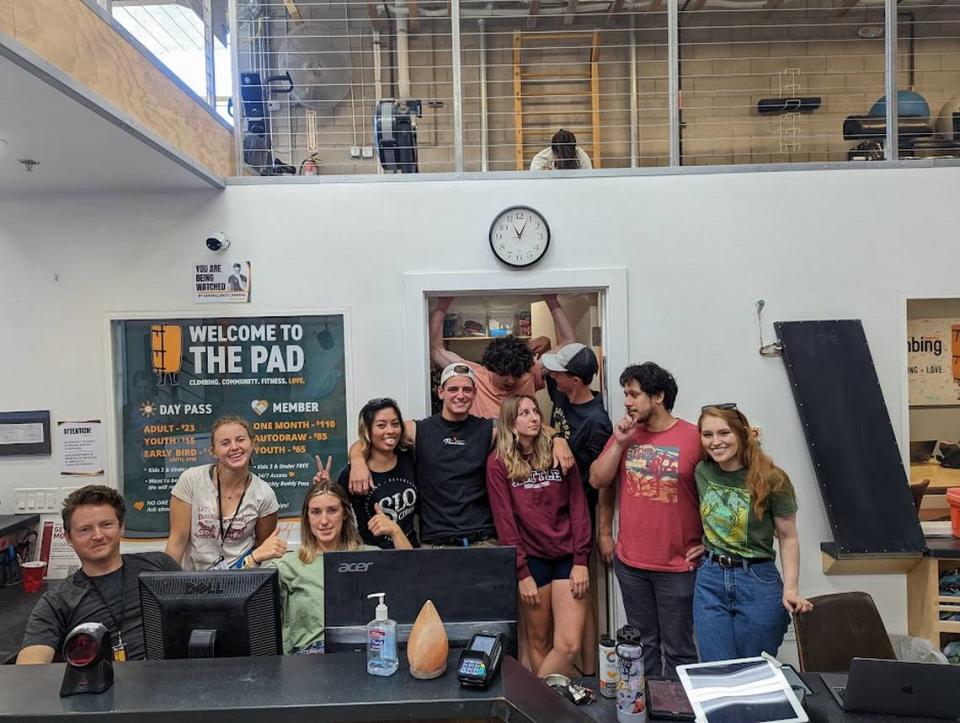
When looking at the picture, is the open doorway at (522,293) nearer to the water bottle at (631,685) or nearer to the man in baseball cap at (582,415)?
the man in baseball cap at (582,415)

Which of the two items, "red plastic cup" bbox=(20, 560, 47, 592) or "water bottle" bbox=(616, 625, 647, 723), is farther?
"red plastic cup" bbox=(20, 560, 47, 592)

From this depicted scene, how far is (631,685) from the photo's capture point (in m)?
1.62

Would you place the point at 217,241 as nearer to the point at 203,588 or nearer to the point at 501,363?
the point at 501,363

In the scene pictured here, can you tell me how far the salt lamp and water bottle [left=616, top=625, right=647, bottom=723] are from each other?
50 cm

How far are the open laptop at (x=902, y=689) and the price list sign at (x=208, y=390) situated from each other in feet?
7.32

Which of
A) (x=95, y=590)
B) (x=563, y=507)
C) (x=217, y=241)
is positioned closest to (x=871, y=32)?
(x=563, y=507)

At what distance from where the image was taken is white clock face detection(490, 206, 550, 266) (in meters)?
2.97

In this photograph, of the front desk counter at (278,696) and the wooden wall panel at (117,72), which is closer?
the front desk counter at (278,696)

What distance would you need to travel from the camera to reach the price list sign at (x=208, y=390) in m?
3.01

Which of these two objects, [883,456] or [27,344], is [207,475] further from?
[883,456]

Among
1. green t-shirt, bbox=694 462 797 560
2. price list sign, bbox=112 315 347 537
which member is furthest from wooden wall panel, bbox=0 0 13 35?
green t-shirt, bbox=694 462 797 560

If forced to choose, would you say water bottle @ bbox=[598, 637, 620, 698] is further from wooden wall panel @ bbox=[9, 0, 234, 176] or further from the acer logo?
wooden wall panel @ bbox=[9, 0, 234, 176]

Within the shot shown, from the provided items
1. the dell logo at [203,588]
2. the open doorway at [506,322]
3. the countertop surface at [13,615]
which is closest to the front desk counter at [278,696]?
the dell logo at [203,588]

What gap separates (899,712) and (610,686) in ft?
2.33
